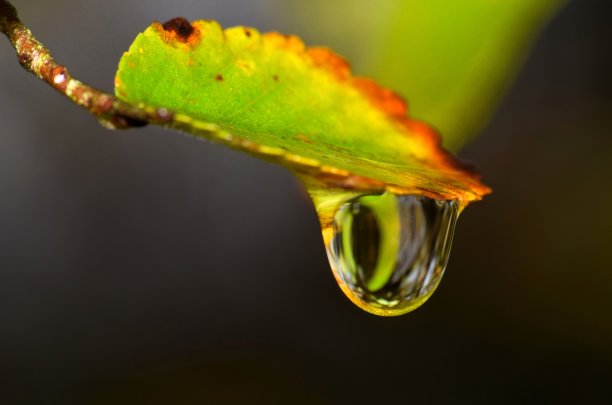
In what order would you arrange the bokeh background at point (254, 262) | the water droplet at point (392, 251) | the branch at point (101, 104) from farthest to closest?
the bokeh background at point (254, 262) → the water droplet at point (392, 251) → the branch at point (101, 104)

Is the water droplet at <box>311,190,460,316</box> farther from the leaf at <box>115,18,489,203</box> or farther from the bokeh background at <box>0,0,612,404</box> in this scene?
the bokeh background at <box>0,0,612,404</box>

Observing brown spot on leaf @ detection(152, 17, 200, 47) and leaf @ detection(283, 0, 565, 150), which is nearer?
brown spot on leaf @ detection(152, 17, 200, 47)

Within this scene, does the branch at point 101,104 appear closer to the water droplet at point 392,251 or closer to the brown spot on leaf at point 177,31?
the brown spot on leaf at point 177,31

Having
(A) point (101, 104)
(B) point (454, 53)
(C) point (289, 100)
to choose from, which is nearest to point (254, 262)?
(B) point (454, 53)

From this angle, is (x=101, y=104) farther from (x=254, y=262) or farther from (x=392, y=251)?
(x=254, y=262)

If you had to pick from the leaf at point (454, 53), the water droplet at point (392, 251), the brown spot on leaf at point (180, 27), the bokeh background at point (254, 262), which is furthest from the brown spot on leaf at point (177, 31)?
the bokeh background at point (254, 262)

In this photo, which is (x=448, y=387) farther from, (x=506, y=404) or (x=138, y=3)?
(x=138, y=3)

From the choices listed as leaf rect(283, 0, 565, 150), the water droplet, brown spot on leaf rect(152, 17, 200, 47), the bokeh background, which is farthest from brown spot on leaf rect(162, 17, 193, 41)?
the bokeh background
